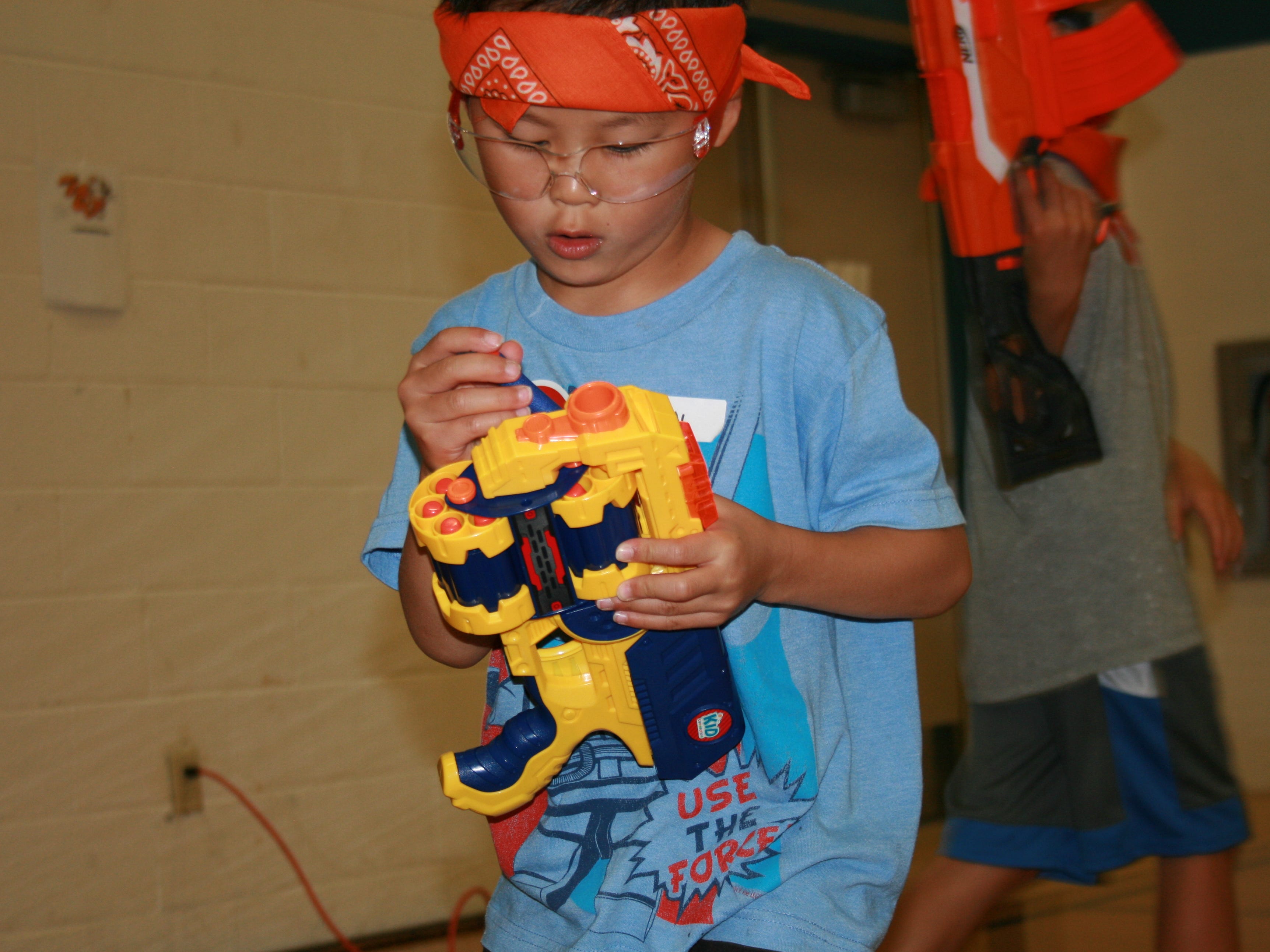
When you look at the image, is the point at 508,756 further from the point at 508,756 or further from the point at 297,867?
the point at 297,867

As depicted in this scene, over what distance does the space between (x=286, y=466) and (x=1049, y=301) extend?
2.13m

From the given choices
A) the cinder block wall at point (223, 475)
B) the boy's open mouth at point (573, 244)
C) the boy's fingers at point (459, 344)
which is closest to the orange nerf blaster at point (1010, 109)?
the boy's open mouth at point (573, 244)

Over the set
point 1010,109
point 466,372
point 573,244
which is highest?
point 1010,109

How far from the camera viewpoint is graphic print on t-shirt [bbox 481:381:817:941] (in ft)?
3.84

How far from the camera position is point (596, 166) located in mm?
1179

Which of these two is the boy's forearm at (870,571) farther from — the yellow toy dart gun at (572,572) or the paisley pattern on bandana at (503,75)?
the paisley pattern on bandana at (503,75)

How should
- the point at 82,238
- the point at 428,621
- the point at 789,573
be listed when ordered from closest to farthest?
the point at 789,573
the point at 428,621
the point at 82,238

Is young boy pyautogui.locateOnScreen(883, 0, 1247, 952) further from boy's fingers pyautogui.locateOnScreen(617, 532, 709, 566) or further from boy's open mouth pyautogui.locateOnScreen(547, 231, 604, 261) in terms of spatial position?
boy's fingers pyautogui.locateOnScreen(617, 532, 709, 566)

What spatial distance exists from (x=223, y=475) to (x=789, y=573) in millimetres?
2457

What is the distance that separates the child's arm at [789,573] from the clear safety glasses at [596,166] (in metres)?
0.35

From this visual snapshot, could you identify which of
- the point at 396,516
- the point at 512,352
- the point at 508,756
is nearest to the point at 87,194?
the point at 396,516

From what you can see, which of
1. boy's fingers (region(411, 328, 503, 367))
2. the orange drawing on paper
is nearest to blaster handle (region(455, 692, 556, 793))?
boy's fingers (region(411, 328, 503, 367))

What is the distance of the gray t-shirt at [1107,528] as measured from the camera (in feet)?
6.45

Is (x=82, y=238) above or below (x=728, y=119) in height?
above
